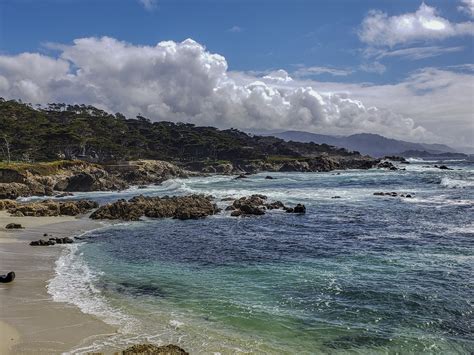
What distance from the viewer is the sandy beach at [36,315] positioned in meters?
13.5

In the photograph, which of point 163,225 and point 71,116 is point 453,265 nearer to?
point 163,225

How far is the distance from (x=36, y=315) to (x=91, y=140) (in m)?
105

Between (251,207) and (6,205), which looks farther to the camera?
(6,205)

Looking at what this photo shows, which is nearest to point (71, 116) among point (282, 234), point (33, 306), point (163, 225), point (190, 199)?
point (190, 199)

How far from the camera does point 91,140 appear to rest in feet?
376

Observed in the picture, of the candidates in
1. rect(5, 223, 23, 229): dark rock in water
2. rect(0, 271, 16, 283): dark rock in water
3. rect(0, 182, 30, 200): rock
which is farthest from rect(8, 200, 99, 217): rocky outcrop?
rect(0, 271, 16, 283): dark rock in water

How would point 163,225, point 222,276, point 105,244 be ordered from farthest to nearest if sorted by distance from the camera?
point 163,225
point 105,244
point 222,276

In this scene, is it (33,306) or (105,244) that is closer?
(33,306)

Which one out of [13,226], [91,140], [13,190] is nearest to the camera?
[13,226]

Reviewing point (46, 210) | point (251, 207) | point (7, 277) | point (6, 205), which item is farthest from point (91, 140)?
point (7, 277)

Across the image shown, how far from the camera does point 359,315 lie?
53.7ft

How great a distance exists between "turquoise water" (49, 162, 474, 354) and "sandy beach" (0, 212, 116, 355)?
734mm

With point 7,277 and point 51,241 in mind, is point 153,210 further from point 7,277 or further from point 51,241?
point 7,277

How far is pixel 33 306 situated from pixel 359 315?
12916 mm
